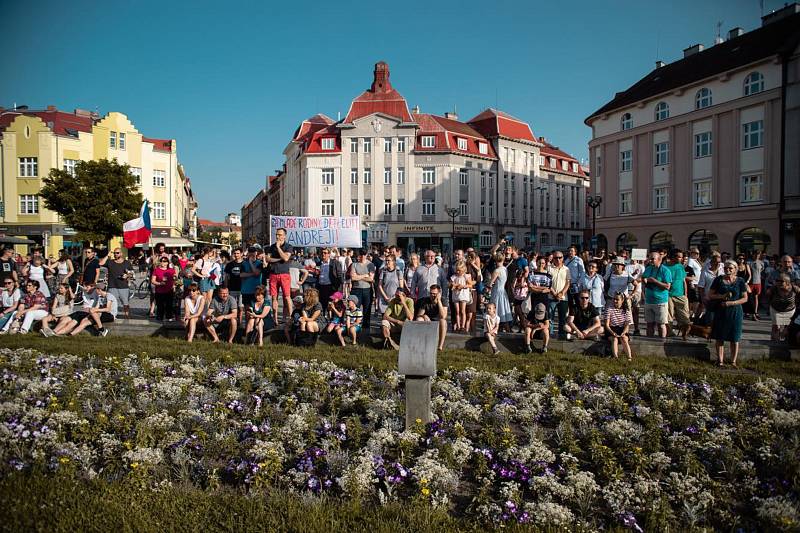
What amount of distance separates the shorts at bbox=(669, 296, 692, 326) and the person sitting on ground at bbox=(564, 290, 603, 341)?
1.95 m

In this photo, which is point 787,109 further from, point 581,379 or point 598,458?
point 598,458

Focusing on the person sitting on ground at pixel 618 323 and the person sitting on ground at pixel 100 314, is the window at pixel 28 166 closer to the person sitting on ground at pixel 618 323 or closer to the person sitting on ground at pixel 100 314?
the person sitting on ground at pixel 100 314

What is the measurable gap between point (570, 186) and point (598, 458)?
77.1 m

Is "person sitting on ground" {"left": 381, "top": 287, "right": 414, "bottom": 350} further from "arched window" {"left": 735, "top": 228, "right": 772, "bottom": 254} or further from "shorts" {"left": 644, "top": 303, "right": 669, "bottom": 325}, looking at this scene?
"arched window" {"left": 735, "top": 228, "right": 772, "bottom": 254}

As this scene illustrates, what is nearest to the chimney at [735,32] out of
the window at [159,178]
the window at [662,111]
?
the window at [662,111]

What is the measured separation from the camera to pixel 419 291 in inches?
464

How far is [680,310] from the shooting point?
11.1m

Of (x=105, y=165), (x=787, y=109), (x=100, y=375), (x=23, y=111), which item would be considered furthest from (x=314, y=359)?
(x=23, y=111)

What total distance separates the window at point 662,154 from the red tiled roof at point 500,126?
24.9m

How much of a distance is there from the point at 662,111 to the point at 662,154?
11.2ft

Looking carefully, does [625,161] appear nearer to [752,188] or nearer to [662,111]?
[662,111]

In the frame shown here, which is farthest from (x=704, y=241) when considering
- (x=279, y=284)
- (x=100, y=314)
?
(x=100, y=314)

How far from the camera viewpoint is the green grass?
844cm

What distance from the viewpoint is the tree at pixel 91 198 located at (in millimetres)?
37281
